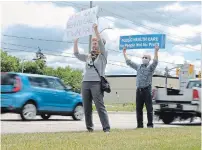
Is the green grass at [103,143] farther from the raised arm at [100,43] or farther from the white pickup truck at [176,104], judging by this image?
the white pickup truck at [176,104]

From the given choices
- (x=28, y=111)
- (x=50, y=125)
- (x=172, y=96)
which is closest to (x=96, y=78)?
(x=50, y=125)

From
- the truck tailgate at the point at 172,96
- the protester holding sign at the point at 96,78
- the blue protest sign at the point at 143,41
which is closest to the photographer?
the protester holding sign at the point at 96,78

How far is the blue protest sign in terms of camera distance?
30953 mm

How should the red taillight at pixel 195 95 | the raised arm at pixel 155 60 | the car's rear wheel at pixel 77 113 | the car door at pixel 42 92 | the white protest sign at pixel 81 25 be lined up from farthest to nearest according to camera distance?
the car's rear wheel at pixel 77 113
the car door at pixel 42 92
the red taillight at pixel 195 95
the raised arm at pixel 155 60
the white protest sign at pixel 81 25

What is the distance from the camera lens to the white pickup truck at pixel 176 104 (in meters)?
13.8

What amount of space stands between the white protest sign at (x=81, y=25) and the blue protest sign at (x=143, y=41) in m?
20.4

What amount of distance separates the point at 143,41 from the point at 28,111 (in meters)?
17.8

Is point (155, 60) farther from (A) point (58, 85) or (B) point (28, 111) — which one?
(A) point (58, 85)

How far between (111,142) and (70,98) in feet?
34.2

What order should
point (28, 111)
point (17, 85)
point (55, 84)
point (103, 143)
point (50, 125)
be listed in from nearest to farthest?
1. point (103, 143)
2. point (50, 125)
3. point (28, 111)
4. point (17, 85)
5. point (55, 84)

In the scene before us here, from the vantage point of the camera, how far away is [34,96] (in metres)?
15.6

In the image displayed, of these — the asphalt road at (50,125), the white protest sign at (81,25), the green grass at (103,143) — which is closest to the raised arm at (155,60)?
the white protest sign at (81,25)

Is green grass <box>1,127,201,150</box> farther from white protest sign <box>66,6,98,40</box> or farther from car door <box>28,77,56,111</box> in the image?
car door <box>28,77,56,111</box>

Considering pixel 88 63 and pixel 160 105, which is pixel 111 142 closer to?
pixel 88 63
